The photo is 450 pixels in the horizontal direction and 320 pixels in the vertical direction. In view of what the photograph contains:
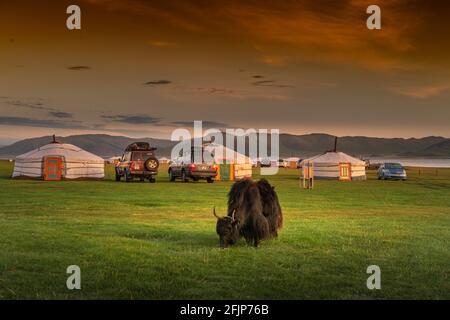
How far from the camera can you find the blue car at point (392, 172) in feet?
155

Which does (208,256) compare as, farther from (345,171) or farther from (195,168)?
(345,171)

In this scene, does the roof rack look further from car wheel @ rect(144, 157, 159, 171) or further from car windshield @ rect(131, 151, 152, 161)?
car wheel @ rect(144, 157, 159, 171)

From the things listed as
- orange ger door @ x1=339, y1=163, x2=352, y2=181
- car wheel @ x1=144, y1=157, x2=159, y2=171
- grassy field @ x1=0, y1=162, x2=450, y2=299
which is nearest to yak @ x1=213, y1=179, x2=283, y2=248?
grassy field @ x1=0, y1=162, x2=450, y2=299

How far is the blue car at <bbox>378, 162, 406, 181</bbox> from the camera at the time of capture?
47.3 m

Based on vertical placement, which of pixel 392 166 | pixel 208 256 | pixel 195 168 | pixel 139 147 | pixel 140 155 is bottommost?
pixel 208 256

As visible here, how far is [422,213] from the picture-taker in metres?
18.8

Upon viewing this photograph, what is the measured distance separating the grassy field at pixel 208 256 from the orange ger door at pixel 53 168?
23.0m

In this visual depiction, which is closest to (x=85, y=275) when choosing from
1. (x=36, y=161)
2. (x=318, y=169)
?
(x=36, y=161)

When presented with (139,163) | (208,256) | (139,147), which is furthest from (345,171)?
(208,256)

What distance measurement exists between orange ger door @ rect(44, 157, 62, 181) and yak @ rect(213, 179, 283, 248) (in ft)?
103

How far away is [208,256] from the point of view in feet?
32.1

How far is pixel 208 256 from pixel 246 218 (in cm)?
140

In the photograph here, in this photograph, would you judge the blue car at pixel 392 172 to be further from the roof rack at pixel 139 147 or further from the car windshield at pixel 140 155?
the car windshield at pixel 140 155

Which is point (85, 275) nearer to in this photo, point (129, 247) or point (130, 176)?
point (129, 247)
